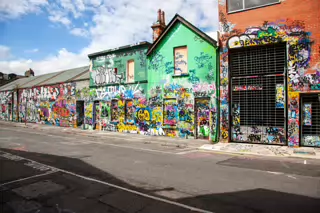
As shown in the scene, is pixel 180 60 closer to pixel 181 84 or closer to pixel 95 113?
pixel 181 84

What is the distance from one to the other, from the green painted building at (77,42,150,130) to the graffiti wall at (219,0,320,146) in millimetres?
7747

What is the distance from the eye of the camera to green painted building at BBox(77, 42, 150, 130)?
57.7 feet

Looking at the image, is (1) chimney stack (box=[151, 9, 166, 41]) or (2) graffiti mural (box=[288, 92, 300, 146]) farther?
(1) chimney stack (box=[151, 9, 166, 41])

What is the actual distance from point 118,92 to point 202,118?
26.0 feet

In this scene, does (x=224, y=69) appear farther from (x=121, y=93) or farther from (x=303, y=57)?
(x=121, y=93)

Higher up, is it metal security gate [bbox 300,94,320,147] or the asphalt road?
metal security gate [bbox 300,94,320,147]

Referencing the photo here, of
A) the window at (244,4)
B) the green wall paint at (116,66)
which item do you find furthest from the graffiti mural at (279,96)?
the green wall paint at (116,66)

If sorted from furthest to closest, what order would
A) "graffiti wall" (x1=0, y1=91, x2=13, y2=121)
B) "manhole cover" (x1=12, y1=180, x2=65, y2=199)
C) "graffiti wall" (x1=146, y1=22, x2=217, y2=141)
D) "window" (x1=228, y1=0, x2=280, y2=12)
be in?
1. "graffiti wall" (x1=0, y1=91, x2=13, y2=121)
2. "graffiti wall" (x1=146, y1=22, x2=217, y2=141)
3. "window" (x1=228, y1=0, x2=280, y2=12)
4. "manhole cover" (x1=12, y1=180, x2=65, y2=199)

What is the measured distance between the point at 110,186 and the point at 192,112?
989cm

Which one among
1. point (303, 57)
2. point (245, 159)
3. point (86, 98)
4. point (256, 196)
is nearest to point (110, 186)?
point (256, 196)

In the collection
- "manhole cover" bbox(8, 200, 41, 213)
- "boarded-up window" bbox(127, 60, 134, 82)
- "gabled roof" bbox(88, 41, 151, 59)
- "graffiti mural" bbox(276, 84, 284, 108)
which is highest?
"gabled roof" bbox(88, 41, 151, 59)

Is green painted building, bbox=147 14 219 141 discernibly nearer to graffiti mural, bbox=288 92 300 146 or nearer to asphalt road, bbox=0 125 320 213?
graffiti mural, bbox=288 92 300 146

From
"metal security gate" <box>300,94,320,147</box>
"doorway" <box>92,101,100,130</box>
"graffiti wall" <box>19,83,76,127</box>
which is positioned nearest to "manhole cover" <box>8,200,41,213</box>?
"metal security gate" <box>300,94,320,147</box>

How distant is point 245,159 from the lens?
360 inches
